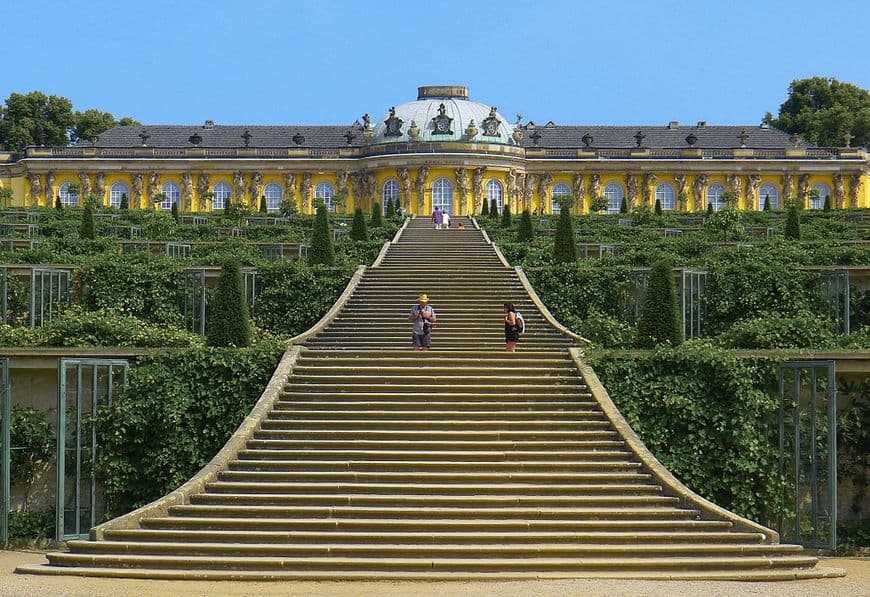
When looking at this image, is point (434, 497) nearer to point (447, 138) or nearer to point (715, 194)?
point (447, 138)

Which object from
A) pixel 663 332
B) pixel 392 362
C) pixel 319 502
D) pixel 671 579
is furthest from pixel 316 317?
pixel 671 579

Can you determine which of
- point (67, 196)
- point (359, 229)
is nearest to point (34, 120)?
point (67, 196)

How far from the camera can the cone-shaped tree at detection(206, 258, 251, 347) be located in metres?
21.7

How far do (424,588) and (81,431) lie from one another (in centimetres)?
683

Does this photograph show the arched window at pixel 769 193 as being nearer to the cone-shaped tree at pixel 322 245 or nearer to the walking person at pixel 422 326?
the cone-shaped tree at pixel 322 245

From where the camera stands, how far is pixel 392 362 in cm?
2148

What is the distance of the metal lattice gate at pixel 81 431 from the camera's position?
18.6 meters

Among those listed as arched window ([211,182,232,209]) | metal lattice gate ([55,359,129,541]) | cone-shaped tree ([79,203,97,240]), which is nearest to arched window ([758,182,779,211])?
arched window ([211,182,232,209])

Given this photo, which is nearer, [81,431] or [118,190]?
[81,431]

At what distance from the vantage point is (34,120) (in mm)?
81875

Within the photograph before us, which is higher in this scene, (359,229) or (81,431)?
(359,229)

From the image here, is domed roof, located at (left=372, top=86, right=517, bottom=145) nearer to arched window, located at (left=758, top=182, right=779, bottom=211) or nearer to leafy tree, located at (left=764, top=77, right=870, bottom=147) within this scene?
arched window, located at (left=758, top=182, right=779, bottom=211)

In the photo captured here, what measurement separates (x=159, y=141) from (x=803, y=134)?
116 ft

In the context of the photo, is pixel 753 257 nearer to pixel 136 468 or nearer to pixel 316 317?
pixel 316 317
